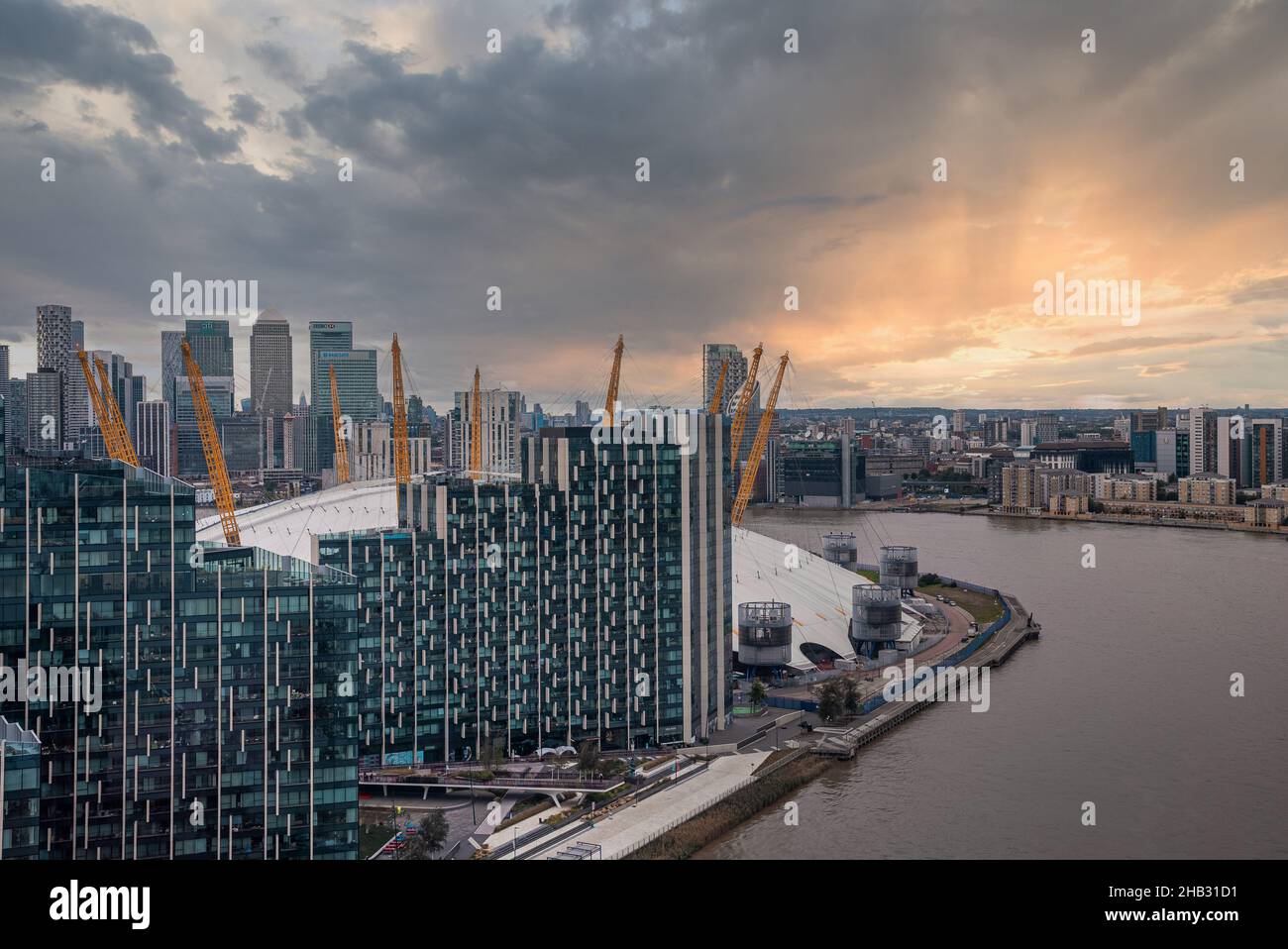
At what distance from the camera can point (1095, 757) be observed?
35.3 ft

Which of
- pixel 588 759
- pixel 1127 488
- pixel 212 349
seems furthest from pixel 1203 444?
pixel 212 349

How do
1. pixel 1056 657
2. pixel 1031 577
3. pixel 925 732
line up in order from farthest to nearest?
1. pixel 1031 577
2. pixel 1056 657
3. pixel 925 732

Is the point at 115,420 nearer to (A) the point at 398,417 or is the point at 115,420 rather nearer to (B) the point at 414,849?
(A) the point at 398,417

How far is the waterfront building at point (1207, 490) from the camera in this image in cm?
3925

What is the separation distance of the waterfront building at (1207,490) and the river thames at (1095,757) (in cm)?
2047

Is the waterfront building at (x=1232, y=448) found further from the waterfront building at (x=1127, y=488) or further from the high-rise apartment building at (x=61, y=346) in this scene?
the high-rise apartment building at (x=61, y=346)

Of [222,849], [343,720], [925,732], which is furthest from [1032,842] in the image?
Result: [222,849]

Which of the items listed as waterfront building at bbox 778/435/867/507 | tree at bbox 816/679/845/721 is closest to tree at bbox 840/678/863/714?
tree at bbox 816/679/845/721

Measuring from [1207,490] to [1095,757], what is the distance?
34.3 metres

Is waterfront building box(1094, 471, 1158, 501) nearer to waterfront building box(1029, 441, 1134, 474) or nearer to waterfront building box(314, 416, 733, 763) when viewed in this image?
waterfront building box(1029, 441, 1134, 474)

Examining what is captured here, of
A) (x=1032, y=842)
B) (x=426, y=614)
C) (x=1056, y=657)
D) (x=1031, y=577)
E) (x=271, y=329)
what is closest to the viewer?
(x=1032, y=842)
